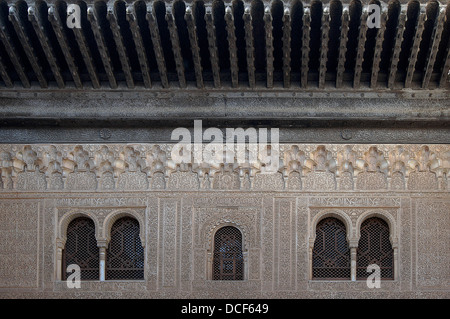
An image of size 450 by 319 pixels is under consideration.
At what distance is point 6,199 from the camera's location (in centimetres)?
638

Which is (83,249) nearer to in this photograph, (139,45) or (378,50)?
(139,45)

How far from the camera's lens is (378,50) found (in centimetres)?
601

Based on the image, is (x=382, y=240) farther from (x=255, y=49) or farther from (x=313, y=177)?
(x=255, y=49)

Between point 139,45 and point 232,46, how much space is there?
2.38 ft

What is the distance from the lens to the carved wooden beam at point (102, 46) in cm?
582

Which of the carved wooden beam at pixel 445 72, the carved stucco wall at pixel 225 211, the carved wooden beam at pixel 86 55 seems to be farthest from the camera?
the carved stucco wall at pixel 225 211

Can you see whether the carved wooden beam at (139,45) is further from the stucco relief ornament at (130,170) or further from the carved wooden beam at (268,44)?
the carved wooden beam at (268,44)

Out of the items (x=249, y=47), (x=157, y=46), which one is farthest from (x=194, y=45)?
(x=249, y=47)

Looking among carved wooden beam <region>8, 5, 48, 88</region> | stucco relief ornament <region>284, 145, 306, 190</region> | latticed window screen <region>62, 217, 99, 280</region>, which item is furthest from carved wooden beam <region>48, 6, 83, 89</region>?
stucco relief ornament <region>284, 145, 306, 190</region>

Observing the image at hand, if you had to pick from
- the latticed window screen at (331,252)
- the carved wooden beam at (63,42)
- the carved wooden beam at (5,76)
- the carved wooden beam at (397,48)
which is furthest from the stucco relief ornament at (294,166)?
the carved wooden beam at (5,76)

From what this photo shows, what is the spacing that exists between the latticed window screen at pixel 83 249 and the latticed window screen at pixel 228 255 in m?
0.99

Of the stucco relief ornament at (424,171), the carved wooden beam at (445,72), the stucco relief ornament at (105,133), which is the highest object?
the carved wooden beam at (445,72)
